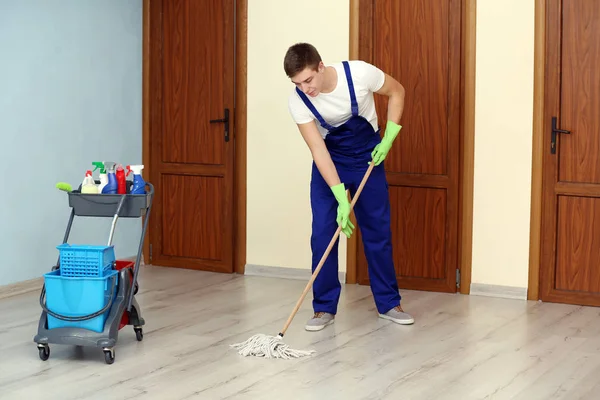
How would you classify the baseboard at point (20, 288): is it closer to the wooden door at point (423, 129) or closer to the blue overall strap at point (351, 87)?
the wooden door at point (423, 129)

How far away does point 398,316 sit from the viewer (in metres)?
4.25

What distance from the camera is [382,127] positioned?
16.6 ft

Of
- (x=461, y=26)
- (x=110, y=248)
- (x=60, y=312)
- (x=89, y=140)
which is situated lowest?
(x=60, y=312)

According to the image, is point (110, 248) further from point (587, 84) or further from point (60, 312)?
point (587, 84)

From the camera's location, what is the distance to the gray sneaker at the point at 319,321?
411 cm

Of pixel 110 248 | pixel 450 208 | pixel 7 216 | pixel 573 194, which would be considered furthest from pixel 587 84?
pixel 7 216

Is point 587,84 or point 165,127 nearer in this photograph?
point 587,84

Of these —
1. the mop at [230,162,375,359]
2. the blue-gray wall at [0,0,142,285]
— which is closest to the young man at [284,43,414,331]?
the mop at [230,162,375,359]

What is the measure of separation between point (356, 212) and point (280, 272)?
127 centimetres

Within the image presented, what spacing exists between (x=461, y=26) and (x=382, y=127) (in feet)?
2.22

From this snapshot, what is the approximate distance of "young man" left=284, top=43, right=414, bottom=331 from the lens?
3.94m

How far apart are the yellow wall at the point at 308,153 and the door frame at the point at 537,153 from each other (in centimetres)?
3

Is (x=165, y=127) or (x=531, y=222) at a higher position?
(x=165, y=127)

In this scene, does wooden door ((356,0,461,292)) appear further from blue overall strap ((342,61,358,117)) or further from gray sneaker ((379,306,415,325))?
blue overall strap ((342,61,358,117))
